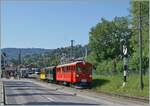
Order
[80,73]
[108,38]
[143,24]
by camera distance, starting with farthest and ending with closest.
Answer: [108,38] < [143,24] < [80,73]

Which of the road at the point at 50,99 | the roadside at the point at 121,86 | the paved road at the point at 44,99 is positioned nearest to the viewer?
the road at the point at 50,99

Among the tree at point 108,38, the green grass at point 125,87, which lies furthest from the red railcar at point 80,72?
the tree at point 108,38

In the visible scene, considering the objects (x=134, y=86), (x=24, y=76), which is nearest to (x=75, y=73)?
(x=134, y=86)

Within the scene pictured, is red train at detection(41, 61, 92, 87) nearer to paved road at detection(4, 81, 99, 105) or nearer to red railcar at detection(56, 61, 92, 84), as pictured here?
red railcar at detection(56, 61, 92, 84)

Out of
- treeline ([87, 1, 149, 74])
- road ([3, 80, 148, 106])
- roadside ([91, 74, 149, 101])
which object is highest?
treeline ([87, 1, 149, 74])

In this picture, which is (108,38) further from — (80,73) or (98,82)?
(80,73)

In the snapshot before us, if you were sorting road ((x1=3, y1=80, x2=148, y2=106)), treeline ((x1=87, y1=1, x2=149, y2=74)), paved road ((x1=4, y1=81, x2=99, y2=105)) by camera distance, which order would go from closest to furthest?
road ((x1=3, y1=80, x2=148, y2=106))
paved road ((x1=4, y1=81, x2=99, y2=105))
treeline ((x1=87, y1=1, x2=149, y2=74))

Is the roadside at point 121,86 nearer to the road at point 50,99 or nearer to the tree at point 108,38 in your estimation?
the road at point 50,99

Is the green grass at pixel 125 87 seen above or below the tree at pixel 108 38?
below

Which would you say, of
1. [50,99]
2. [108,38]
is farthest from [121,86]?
[108,38]

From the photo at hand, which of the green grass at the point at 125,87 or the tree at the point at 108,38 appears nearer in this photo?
the green grass at the point at 125,87

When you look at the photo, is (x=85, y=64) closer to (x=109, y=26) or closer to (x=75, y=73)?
(x=75, y=73)

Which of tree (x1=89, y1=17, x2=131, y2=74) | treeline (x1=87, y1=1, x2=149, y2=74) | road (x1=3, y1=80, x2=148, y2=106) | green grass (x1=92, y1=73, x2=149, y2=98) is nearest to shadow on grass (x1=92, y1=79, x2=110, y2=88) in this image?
green grass (x1=92, y1=73, x2=149, y2=98)

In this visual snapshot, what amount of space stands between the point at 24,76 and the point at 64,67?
113 meters
